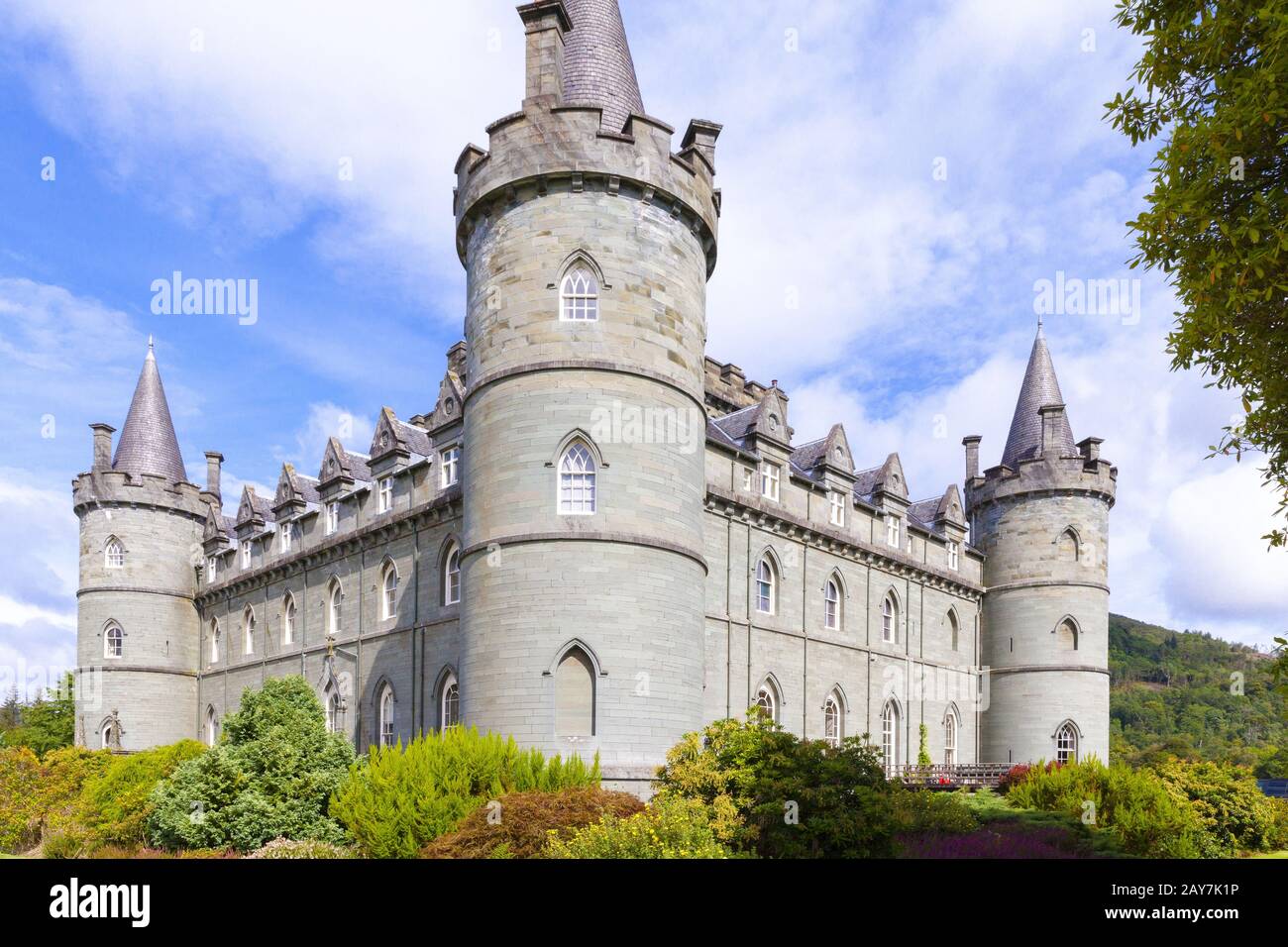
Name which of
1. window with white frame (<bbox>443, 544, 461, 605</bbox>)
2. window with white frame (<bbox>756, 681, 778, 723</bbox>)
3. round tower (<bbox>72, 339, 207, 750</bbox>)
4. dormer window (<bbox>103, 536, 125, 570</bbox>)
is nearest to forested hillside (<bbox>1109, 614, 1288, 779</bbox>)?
window with white frame (<bbox>756, 681, 778, 723</bbox>)

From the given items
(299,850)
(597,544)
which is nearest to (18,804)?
(299,850)

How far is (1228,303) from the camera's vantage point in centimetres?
912

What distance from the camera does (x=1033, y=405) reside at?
39.8 m

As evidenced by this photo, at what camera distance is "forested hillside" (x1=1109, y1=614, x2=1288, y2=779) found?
219ft

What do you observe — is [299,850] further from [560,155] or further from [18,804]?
[560,155]

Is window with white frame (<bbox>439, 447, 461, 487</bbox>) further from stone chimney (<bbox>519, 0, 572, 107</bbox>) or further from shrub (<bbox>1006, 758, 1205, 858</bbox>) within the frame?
shrub (<bbox>1006, 758, 1205, 858</bbox>)

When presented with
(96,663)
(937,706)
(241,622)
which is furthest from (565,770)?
(96,663)

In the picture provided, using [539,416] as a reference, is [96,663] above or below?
below

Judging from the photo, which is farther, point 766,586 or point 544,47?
point 766,586

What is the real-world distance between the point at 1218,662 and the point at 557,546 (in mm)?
107527

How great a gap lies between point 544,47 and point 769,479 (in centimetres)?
1396

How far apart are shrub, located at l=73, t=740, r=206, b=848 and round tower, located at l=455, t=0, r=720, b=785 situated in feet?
29.7

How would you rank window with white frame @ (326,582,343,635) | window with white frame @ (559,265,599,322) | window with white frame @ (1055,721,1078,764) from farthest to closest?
window with white frame @ (1055,721,1078,764) → window with white frame @ (326,582,343,635) → window with white frame @ (559,265,599,322)
